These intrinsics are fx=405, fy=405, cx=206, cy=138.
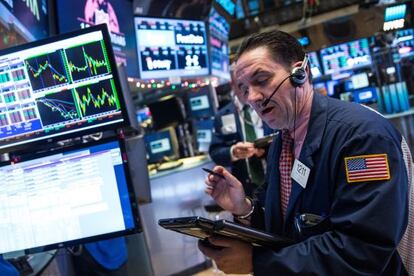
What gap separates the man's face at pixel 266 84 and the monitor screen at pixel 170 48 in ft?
11.0

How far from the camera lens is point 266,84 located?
1366 mm

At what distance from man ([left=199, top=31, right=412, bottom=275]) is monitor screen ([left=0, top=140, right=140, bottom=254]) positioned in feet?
1.51

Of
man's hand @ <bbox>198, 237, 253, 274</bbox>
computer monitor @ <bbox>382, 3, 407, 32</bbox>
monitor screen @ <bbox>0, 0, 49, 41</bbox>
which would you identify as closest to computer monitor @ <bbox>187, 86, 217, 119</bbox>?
computer monitor @ <bbox>382, 3, 407, 32</bbox>

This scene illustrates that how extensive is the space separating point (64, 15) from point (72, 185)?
191 centimetres

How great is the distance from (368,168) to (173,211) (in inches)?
140

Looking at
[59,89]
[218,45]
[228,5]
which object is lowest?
[59,89]

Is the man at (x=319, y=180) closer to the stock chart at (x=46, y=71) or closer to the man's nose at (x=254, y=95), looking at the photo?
the man's nose at (x=254, y=95)

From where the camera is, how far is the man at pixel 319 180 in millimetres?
1089

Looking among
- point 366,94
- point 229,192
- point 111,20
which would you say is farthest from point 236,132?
point 366,94

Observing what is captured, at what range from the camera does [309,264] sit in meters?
1.12

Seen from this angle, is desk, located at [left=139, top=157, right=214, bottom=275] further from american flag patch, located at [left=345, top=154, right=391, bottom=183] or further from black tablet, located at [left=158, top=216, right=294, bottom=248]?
american flag patch, located at [left=345, top=154, right=391, bottom=183]

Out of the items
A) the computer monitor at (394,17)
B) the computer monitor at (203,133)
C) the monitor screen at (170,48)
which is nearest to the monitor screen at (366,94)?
the computer monitor at (394,17)

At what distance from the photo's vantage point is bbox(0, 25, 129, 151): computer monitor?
5.65ft

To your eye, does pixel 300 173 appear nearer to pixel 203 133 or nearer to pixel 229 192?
pixel 229 192
